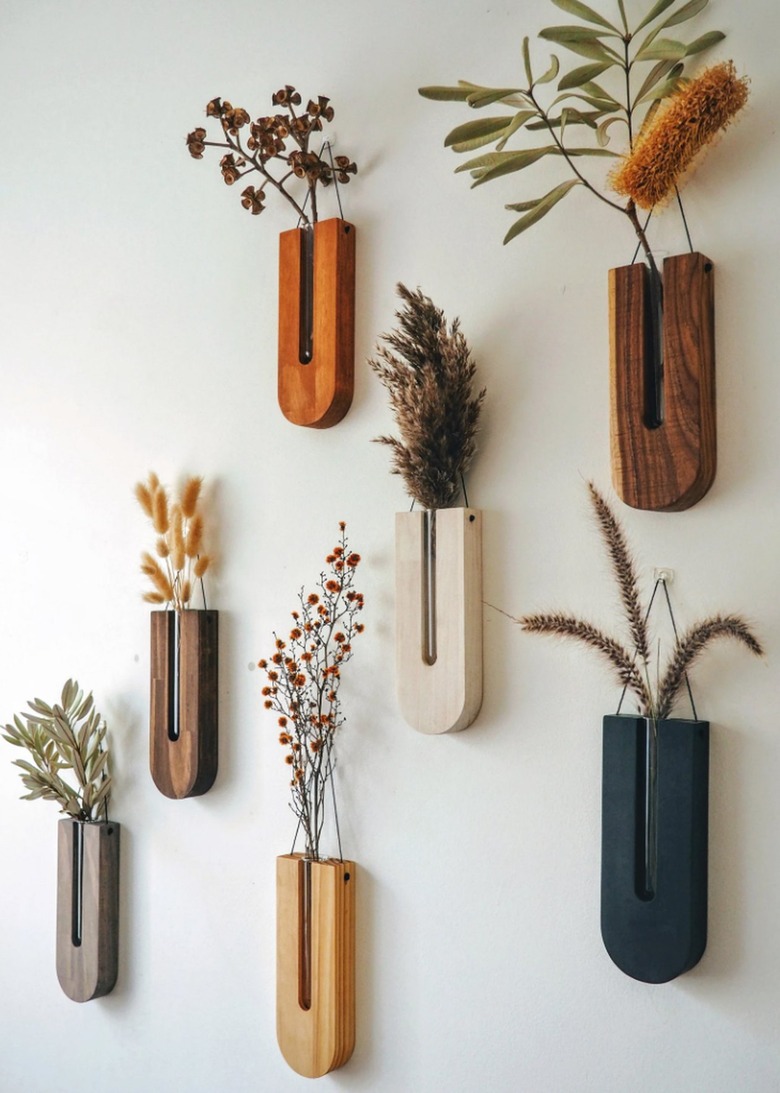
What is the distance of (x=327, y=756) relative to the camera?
1684 millimetres

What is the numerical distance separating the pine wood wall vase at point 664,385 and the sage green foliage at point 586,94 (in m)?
0.11

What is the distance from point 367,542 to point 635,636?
495 millimetres

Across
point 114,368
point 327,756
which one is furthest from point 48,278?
point 327,756

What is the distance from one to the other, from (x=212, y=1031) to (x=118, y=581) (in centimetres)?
84

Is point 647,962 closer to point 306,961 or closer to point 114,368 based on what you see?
point 306,961

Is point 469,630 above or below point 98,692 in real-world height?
above

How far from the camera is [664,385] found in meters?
1.32

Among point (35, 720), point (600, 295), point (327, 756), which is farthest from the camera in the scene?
point (35, 720)

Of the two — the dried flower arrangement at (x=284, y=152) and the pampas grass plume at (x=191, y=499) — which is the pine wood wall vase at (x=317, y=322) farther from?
the pampas grass plume at (x=191, y=499)

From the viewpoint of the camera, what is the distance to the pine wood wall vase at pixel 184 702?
1.82 metres

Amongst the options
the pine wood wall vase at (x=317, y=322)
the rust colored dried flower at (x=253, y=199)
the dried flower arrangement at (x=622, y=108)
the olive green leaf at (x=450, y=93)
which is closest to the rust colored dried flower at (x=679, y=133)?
the dried flower arrangement at (x=622, y=108)

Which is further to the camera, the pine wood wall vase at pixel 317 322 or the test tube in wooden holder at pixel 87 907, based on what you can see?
the test tube in wooden holder at pixel 87 907

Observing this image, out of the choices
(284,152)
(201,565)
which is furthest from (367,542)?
(284,152)

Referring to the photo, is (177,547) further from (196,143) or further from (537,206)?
(537,206)
